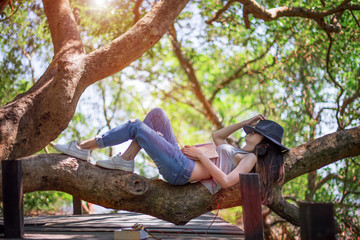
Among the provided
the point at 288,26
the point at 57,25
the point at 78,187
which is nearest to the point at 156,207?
the point at 78,187

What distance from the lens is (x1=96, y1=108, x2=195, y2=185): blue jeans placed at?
3.46m

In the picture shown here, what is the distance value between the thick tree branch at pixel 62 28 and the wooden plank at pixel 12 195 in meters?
1.74

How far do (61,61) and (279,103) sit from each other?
6007 mm

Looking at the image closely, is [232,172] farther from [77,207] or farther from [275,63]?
[275,63]

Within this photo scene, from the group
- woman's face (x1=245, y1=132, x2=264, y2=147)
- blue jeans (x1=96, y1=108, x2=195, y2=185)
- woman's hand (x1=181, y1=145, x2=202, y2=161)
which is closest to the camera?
blue jeans (x1=96, y1=108, x2=195, y2=185)

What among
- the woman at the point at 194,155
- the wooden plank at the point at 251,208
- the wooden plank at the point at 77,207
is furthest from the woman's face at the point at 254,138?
the wooden plank at the point at 77,207

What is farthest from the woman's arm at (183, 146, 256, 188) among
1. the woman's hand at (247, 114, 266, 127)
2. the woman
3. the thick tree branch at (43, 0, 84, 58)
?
the thick tree branch at (43, 0, 84, 58)

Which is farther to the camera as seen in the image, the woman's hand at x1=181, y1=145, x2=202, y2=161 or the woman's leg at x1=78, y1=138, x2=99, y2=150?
the woman's hand at x1=181, y1=145, x2=202, y2=161

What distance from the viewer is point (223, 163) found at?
368 centimetres

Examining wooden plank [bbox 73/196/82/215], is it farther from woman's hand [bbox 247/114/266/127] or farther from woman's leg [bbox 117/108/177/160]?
woman's hand [bbox 247/114/266/127]

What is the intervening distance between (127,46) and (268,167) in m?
1.88

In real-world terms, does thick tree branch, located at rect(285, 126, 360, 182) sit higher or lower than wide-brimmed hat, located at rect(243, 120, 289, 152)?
lower

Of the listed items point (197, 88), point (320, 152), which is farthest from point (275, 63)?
point (320, 152)

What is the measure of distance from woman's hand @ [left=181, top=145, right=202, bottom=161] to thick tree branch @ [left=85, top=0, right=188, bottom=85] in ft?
3.88
